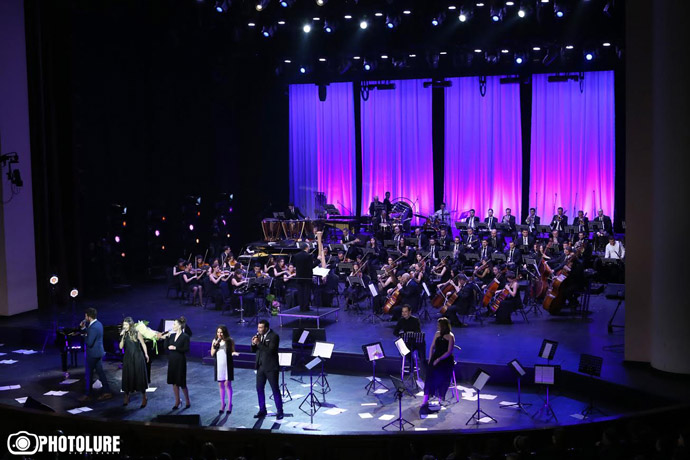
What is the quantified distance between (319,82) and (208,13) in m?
7.62

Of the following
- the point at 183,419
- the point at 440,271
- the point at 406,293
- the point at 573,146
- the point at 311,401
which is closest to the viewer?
the point at 183,419

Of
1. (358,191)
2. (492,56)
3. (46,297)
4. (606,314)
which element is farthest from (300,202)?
(606,314)

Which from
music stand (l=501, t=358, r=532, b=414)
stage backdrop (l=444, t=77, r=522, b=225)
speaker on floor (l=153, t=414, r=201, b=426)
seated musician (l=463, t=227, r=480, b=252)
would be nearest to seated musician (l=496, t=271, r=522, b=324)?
seated musician (l=463, t=227, r=480, b=252)

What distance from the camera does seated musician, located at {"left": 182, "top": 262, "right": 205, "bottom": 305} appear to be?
754 inches

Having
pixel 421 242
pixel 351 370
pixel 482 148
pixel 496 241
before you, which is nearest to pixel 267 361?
pixel 351 370

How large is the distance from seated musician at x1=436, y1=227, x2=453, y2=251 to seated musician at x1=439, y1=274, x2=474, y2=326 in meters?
4.91

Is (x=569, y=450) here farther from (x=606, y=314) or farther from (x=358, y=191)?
(x=358, y=191)

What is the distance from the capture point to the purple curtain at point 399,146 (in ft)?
94.7

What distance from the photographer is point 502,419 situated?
1128 cm

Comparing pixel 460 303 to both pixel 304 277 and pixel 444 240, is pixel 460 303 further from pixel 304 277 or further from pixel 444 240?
pixel 444 240

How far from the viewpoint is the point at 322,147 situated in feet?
98.7

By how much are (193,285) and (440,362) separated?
932 centimetres

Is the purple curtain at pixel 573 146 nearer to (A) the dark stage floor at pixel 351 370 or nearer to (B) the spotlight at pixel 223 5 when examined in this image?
(A) the dark stage floor at pixel 351 370

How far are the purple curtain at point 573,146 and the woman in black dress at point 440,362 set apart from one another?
16.7 metres
